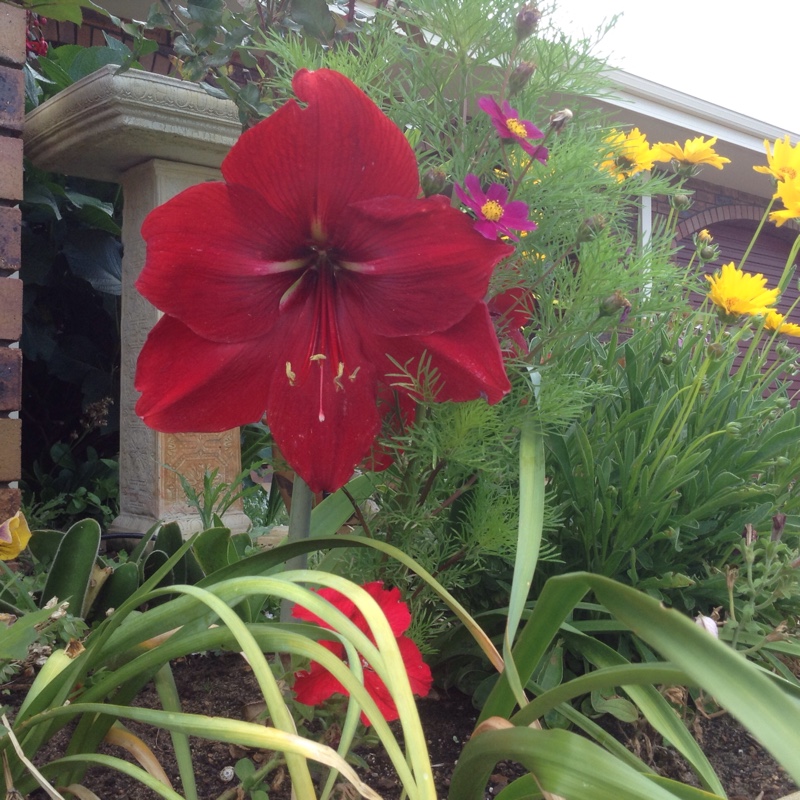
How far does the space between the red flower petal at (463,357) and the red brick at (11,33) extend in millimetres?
1475

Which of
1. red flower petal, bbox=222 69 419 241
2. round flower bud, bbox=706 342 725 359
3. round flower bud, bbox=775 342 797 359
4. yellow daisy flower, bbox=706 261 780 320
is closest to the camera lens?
red flower petal, bbox=222 69 419 241

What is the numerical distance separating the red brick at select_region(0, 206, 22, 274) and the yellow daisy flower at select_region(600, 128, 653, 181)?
4.45 feet

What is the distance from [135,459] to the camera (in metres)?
2.04

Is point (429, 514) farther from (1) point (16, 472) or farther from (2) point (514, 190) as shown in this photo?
(1) point (16, 472)

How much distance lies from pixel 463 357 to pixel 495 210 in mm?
173

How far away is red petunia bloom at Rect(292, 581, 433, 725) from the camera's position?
86 cm

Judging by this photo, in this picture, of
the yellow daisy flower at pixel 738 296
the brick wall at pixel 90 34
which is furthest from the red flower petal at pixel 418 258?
the brick wall at pixel 90 34

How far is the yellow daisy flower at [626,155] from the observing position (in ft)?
3.75

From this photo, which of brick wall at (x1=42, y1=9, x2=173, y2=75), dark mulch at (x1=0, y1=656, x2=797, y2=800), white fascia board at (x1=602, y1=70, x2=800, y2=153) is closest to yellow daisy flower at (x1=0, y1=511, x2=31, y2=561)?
dark mulch at (x1=0, y1=656, x2=797, y2=800)

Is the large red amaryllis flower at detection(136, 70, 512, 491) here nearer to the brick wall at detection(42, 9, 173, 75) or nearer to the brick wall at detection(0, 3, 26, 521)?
the brick wall at detection(0, 3, 26, 521)

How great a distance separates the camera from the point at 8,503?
1741 millimetres

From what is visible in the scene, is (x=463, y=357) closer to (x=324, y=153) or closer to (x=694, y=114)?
(x=324, y=153)

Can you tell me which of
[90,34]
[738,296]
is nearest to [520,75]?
[738,296]

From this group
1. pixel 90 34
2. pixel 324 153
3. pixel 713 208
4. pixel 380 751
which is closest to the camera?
pixel 324 153
